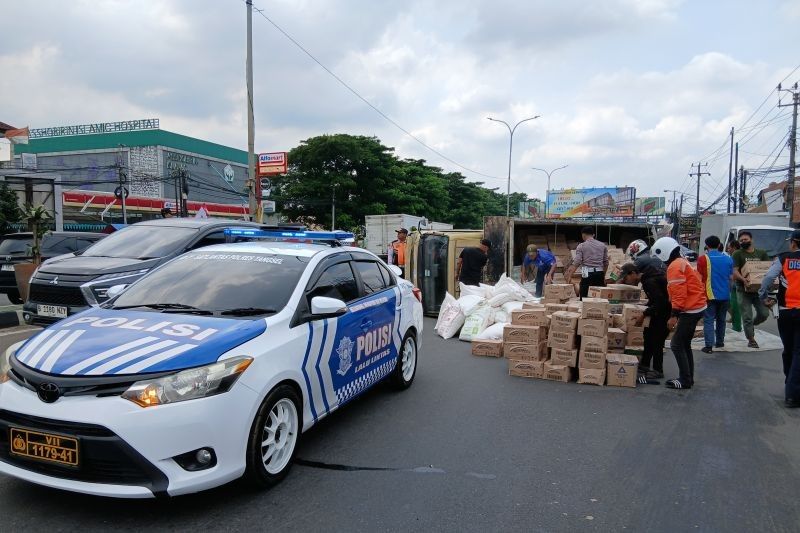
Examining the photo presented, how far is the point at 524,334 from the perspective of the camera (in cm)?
693

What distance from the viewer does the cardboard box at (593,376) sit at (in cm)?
653

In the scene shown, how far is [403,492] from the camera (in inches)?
139

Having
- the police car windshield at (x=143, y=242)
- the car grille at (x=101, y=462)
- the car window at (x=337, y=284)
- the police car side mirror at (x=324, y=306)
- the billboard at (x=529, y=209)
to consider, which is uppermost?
the billboard at (x=529, y=209)

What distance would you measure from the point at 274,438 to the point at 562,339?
14.2 feet

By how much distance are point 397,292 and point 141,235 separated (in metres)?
4.46

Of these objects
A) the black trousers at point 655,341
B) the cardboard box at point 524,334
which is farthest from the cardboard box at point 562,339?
the black trousers at point 655,341

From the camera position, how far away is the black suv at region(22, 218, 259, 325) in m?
6.62

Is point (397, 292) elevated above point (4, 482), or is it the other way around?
point (397, 292)

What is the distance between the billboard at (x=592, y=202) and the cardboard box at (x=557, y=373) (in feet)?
175

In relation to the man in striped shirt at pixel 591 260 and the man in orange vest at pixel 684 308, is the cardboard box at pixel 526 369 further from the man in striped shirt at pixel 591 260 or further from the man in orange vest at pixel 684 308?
the man in striped shirt at pixel 591 260

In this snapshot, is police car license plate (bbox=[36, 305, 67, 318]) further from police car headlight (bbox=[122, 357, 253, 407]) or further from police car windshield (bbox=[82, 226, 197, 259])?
police car headlight (bbox=[122, 357, 253, 407])

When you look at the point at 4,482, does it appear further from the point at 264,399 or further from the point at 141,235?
the point at 141,235

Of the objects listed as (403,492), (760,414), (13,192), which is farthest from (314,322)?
(13,192)

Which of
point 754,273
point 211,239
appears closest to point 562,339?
point 754,273
